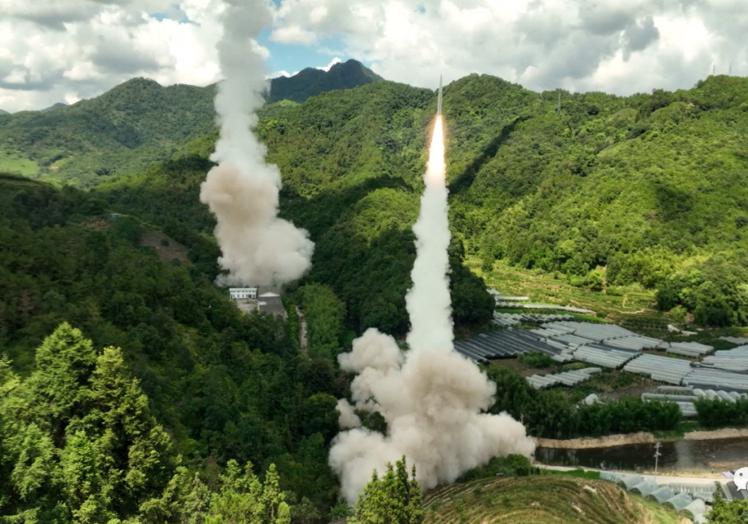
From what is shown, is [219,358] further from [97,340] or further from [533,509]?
[533,509]

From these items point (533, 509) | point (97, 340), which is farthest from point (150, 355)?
point (533, 509)

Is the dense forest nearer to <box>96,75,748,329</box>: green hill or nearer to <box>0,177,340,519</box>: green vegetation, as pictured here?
<box>0,177,340,519</box>: green vegetation

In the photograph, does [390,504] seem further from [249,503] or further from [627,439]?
[627,439]

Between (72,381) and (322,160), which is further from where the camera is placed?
(322,160)

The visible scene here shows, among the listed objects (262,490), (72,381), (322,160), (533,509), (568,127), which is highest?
(568,127)

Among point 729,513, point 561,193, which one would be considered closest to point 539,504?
point 729,513

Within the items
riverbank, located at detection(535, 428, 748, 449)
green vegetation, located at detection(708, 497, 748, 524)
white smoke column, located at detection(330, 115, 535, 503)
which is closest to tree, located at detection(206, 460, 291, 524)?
white smoke column, located at detection(330, 115, 535, 503)
